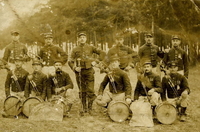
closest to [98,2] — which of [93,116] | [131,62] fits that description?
[131,62]

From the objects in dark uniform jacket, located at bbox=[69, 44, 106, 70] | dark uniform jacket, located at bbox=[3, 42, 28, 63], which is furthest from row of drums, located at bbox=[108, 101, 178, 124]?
dark uniform jacket, located at bbox=[3, 42, 28, 63]

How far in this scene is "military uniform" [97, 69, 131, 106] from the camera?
4699mm

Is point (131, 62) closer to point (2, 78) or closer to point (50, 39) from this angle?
point (50, 39)

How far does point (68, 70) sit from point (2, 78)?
4.31 feet

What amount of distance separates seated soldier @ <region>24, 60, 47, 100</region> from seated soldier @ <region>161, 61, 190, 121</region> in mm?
2327

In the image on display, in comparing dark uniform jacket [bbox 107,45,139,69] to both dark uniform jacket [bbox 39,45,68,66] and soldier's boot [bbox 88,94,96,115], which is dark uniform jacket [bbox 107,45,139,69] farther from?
dark uniform jacket [bbox 39,45,68,66]

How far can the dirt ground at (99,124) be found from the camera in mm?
4281

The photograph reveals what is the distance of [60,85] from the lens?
16.1ft

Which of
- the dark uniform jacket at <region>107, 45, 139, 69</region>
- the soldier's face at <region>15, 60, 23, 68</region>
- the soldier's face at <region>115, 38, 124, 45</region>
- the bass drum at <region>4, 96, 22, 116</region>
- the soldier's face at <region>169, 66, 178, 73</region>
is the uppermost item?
the soldier's face at <region>115, 38, 124, 45</region>

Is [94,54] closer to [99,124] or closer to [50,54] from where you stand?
[50,54]

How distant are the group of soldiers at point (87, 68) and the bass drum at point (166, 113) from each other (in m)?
0.33

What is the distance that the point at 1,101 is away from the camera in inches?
199

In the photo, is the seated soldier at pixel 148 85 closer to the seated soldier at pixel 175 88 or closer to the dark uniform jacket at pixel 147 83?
the dark uniform jacket at pixel 147 83

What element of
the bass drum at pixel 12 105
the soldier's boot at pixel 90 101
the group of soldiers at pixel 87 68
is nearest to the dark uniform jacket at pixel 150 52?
the group of soldiers at pixel 87 68
